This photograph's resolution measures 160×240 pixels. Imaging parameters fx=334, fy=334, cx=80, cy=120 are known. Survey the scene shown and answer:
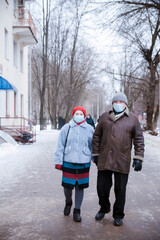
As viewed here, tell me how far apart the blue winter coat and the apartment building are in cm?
1174

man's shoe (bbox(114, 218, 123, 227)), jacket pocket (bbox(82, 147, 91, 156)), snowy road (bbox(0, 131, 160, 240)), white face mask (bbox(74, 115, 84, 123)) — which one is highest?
white face mask (bbox(74, 115, 84, 123))

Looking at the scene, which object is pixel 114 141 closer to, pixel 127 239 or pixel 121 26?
pixel 127 239

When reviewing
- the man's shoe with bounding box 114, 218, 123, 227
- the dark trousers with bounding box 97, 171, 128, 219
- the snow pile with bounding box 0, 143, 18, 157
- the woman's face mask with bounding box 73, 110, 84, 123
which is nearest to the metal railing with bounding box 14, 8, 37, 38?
the snow pile with bounding box 0, 143, 18, 157

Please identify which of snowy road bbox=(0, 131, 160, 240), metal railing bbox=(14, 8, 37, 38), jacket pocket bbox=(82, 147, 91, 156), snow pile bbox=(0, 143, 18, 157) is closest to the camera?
snowy road bbox=(0, 131, 160, 240)

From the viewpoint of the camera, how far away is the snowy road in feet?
13.4

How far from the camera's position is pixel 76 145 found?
182 inches

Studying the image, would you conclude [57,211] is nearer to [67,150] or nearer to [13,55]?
[67,150]

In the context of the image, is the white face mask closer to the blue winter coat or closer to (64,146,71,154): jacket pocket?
the blue winter coat

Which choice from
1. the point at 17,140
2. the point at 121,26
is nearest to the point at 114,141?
the point at 121,26

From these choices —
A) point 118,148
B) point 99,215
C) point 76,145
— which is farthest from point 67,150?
point 99,215

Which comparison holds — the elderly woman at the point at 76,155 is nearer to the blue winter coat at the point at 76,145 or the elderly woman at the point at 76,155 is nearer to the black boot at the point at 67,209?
the blue winter coat at the point at 76,145

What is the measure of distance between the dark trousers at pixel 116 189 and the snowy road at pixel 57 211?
0.19 m

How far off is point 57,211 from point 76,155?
3.38ft

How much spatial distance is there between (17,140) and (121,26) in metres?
8.44
